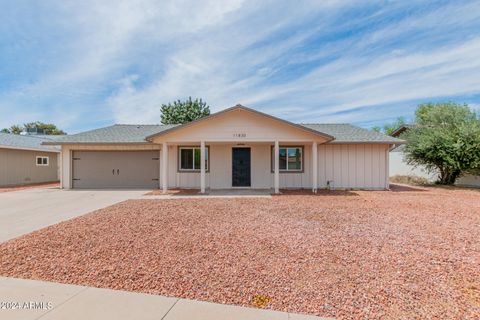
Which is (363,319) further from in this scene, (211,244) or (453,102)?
(453,102)

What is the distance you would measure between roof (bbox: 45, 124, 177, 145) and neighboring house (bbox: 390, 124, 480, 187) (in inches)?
695

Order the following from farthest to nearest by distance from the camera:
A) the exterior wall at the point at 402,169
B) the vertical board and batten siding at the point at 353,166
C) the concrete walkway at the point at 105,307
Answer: the exterior wall at the point at 402,169, the vertical board and batten siding at the point at 353,166, the concrete walkway at the point at 105,307

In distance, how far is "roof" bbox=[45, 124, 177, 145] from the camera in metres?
14.6

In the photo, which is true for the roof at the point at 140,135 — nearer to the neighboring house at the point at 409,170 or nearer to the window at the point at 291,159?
the window at the point at 291,159

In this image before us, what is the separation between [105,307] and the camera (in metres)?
2.87

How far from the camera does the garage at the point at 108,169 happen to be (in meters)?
15.1

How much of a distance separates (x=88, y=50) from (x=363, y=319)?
45.0ft

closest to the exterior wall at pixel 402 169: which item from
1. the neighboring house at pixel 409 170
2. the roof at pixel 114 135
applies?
the neighboring house at pixel 409 170

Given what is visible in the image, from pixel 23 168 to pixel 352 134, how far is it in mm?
21726

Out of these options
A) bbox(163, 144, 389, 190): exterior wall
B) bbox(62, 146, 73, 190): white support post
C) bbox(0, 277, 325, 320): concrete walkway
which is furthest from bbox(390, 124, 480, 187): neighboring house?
bbox(62, 146, 73, 190): white support post

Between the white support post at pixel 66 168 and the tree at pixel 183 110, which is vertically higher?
the tree at pixel 183 110

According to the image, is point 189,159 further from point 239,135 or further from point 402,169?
point 402,169

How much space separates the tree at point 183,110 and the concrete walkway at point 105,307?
1474 inches

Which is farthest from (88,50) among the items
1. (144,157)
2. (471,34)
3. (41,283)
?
(471,34)
